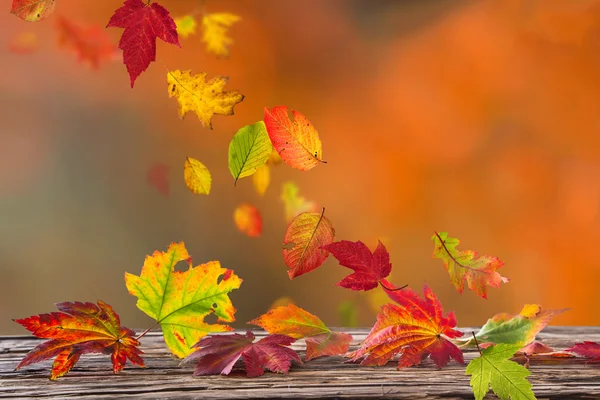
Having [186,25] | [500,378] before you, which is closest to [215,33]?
[186,25]

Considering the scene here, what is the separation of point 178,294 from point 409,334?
0.24 meters

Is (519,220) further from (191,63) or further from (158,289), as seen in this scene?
(158,289)

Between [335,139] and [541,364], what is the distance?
1489mm

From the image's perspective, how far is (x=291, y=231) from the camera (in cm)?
54

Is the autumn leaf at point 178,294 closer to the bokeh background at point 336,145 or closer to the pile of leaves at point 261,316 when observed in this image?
the pile of leaves at point 261,316

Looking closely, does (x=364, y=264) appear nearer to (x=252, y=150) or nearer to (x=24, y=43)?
(x=252, y=150)

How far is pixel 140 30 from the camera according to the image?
0.52 metres

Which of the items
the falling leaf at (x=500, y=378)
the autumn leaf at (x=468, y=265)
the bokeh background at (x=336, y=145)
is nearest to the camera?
the falling leaf at (x=500, y=378)

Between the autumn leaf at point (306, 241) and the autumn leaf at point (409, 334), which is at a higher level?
the autumn leaf at point (306, 241)

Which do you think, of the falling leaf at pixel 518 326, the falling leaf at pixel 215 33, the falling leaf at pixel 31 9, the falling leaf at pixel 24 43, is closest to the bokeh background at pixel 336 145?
the falling leaf at pixel 24 43

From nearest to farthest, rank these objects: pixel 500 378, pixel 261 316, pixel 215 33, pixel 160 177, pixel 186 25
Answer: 1. pixel 500 378
2. pixel 261 316
3. pixel 215 33
4. pixel 186 25
5. pixel 160 177

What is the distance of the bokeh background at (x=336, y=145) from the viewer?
76.6 inches

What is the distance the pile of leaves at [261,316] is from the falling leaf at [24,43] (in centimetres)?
168

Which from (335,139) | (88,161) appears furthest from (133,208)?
(335,139)
